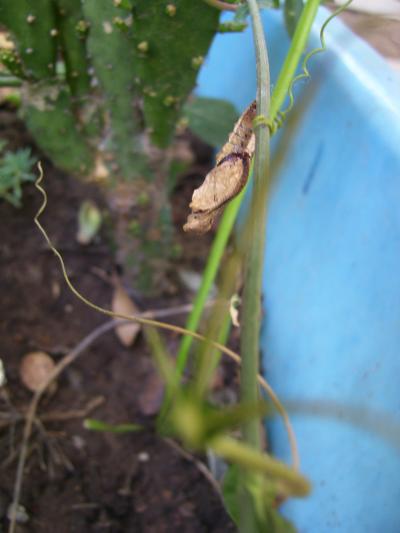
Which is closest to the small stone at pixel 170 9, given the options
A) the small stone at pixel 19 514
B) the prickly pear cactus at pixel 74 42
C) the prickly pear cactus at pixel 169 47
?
the prickly pear cactus at pixel 169 47

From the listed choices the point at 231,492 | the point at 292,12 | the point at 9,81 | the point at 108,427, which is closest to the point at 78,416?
the point at 108,427

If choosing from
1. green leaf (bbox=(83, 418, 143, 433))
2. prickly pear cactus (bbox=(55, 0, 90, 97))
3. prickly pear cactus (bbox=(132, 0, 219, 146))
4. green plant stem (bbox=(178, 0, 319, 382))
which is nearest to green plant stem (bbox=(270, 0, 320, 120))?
green plant stem (bbox=(178, 0, 319, 382))

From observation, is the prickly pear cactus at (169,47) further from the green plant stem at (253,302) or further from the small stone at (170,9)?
the green plant stem at (253,302)

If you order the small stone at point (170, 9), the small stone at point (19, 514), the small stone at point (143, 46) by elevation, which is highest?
the small stone at point (170, 9)

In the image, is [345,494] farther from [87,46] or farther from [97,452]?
[87,46]

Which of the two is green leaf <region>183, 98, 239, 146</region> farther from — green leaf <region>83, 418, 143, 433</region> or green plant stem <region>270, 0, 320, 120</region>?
green leaf <region>83, 418, 143, 433</region>

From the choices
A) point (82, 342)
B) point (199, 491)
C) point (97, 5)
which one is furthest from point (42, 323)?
point (97, 5)
